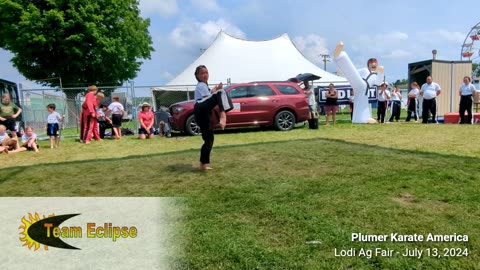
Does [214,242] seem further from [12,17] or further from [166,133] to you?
[12,17]

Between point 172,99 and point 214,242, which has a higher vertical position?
point 172,99

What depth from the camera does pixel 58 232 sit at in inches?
128

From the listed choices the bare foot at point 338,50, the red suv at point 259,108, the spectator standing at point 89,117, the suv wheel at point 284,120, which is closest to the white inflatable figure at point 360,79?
the bare foot at point 338,50

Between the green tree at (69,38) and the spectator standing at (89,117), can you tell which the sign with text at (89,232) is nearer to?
the spectator standing at (89,117)

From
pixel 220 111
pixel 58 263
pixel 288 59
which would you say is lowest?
pixel 58 263

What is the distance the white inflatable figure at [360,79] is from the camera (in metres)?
14.5

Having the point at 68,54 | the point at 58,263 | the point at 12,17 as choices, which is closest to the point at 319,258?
the point at 58,263

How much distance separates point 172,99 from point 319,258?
21.2 m

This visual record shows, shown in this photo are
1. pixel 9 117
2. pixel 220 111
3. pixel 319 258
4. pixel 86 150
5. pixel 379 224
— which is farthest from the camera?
pixel 9 117

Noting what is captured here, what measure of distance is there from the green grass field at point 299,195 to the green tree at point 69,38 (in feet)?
62.2

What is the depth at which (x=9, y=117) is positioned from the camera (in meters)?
10.0

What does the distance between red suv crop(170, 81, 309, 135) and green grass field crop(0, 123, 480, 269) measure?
5.20m

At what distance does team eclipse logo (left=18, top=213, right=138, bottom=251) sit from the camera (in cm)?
304

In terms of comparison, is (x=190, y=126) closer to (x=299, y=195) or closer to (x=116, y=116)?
(x=116, y=116)
